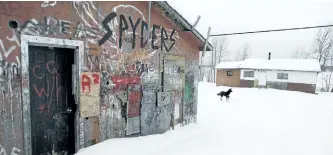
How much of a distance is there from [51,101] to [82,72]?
83 centimetres

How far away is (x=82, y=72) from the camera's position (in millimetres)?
4371

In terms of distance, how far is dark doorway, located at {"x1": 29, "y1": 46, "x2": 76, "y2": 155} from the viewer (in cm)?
386

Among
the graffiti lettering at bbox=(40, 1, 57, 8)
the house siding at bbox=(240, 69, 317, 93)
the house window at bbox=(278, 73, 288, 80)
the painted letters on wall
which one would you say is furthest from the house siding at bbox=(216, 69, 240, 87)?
the graffiti lettering at bbox=(40, 1, 57, 8)

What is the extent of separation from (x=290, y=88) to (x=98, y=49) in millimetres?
26410

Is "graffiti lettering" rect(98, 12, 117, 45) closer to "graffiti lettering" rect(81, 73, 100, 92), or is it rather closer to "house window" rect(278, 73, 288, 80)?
"graffiti lettering" rect(81, 73, 100, 92)

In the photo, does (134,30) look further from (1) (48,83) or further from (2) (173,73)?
(1) (48,83)

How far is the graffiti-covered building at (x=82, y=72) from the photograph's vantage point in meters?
3.47

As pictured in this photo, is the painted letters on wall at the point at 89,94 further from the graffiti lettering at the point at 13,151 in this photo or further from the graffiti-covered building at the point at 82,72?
the graffiti lettering at the point at 13,151

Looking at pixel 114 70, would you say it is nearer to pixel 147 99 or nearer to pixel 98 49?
pixel 98 49

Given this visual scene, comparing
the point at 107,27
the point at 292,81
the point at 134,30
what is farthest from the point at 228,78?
the point at 107,27

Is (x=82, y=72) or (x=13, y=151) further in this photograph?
(x=82, y=72)

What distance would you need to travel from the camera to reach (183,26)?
22.4ft

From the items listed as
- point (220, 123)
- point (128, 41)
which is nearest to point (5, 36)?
point (128, 41)

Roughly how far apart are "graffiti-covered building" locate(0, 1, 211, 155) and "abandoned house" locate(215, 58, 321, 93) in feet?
74.1
